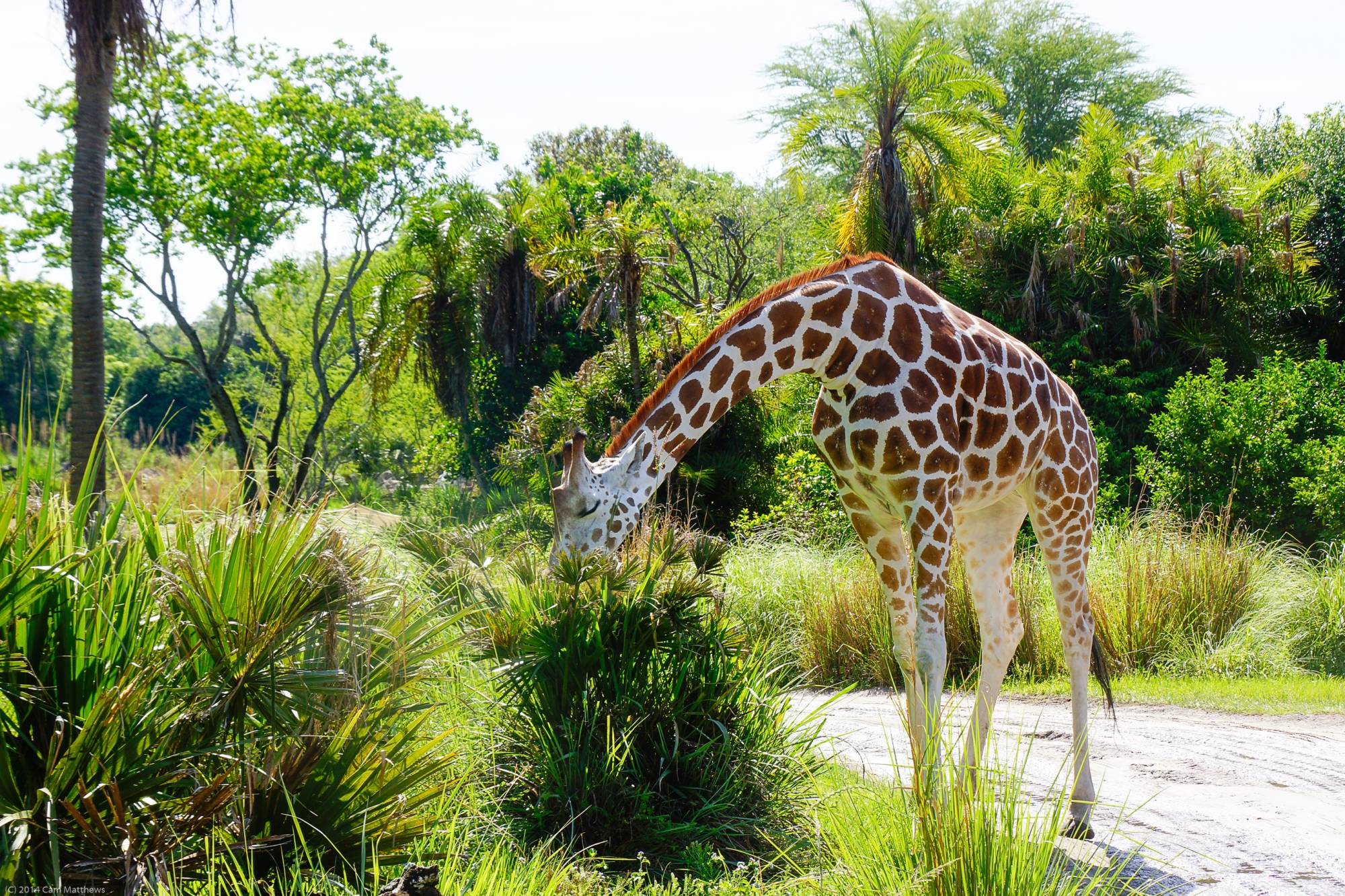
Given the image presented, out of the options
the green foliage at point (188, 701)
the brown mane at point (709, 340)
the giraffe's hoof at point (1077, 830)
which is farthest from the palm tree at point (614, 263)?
the green foliage at point (188, 701)

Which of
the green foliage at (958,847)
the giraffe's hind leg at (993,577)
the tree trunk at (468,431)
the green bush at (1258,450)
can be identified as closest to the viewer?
the green foliage at (958,847)

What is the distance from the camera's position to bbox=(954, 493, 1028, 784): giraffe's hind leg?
5.40 m

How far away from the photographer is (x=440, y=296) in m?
24.6

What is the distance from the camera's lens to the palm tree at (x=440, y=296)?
77.8 ft

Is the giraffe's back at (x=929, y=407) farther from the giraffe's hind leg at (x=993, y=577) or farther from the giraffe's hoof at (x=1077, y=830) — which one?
the giraffe's hoof at (x=1077, y=830)

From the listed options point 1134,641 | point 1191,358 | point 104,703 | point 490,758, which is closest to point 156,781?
point 104,703

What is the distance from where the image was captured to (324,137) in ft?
71.4

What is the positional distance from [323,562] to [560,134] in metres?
43.6

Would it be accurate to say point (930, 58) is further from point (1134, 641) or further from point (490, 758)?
point (490, 758)

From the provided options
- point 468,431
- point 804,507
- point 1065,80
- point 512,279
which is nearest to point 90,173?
point 804,507

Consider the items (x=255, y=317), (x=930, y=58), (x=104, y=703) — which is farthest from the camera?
(x=255, y=317)

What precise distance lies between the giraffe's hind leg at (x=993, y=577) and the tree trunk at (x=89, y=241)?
8463mm

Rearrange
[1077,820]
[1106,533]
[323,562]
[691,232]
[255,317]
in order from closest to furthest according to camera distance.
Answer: [323,562]
[1077,820]
[1106,533]
[255,317]
[691,232]

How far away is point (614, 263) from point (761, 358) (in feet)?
40.4
